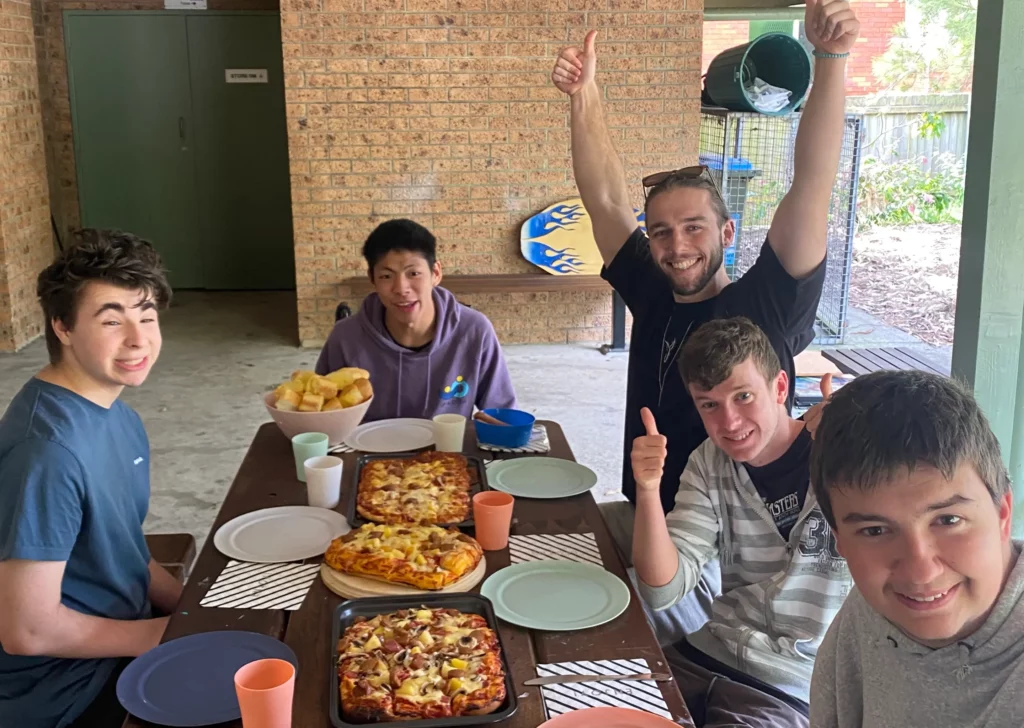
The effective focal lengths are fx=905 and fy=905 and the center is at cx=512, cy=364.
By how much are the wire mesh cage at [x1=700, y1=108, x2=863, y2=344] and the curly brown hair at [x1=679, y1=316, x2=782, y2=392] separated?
13.2 ft

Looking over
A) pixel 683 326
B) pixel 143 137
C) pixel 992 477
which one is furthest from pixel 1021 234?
pixel 143 137

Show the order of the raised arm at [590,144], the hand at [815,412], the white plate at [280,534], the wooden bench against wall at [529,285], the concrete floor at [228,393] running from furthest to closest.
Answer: the wooden bench against wall at [529,285]
the concrete floor at [228,393]
the raised arm at [590,144]
the white plate at [280,534]
the hand at [815,412]

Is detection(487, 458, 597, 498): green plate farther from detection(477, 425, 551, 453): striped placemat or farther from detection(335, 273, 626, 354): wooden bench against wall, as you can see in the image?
detection(335, 273, 626, 354): wooden bench against wall

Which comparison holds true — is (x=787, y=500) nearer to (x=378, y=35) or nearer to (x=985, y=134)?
(x=985, y=134)

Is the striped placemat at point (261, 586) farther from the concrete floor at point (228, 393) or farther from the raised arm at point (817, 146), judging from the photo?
the concrete floor at point (228, 393)

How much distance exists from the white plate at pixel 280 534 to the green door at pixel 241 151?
20.0 feet

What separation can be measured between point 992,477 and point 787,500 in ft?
2.50

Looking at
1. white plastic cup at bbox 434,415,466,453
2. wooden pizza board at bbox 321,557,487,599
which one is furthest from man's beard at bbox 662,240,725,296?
wooden pizza board at bbox 321,557,487,599

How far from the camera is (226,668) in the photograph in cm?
135

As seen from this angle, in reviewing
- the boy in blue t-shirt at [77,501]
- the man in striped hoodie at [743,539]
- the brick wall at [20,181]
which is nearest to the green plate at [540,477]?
the man in striped hoodie at [743,539]

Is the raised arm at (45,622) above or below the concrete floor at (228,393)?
above

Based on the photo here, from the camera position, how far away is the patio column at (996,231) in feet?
6.22

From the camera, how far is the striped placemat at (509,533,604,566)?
5.55 feet

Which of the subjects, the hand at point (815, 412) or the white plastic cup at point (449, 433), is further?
the white plastic cup at point (449, 433)
